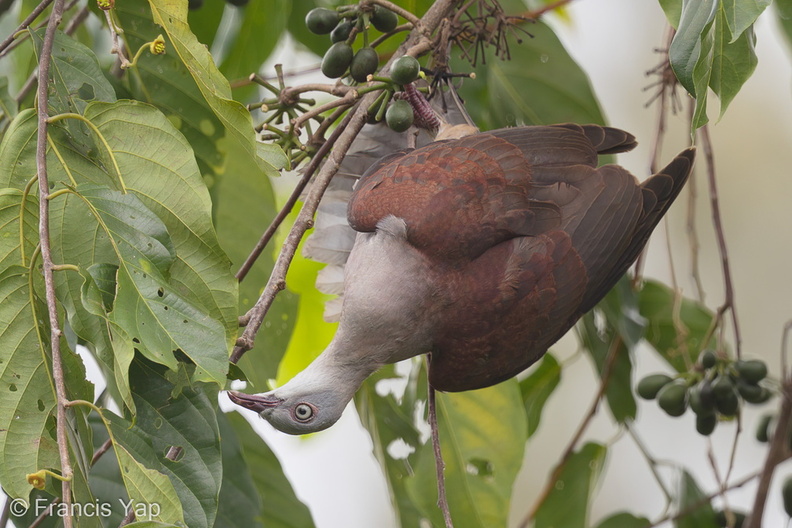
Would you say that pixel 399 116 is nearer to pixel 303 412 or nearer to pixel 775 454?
pixel 303 412

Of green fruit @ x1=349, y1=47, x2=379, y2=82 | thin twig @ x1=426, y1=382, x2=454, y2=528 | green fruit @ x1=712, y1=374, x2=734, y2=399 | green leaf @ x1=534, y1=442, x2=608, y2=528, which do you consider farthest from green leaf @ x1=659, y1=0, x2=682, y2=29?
green leaf @ x1=534, y1=442, x2=608, y2=528

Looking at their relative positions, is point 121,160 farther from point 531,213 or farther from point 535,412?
point 535,412

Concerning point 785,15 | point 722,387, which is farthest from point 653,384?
point 785,15

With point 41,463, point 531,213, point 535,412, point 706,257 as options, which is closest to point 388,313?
point 531,213

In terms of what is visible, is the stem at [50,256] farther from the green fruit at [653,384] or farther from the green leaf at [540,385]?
the green leaf at [540,385]

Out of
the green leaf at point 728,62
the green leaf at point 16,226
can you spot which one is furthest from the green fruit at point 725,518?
the green leaf at point 16,226

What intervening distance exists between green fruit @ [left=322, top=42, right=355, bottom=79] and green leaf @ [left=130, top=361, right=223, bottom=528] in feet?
2.52

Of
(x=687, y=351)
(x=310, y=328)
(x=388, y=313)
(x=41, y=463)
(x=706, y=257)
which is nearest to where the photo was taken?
(x=41, y=463)

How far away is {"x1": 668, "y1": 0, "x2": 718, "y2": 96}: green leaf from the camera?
4.31ft

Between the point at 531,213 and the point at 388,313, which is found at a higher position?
the point at 531,213

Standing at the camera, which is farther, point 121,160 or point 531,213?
point 531,213

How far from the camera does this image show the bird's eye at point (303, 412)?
1782mm

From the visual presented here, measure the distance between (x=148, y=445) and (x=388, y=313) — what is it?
0.62 metres

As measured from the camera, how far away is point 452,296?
1865 millimetres
